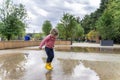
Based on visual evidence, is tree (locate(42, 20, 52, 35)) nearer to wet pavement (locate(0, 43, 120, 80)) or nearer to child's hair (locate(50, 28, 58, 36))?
wet pavement (locate(0, 43, 120, 80))

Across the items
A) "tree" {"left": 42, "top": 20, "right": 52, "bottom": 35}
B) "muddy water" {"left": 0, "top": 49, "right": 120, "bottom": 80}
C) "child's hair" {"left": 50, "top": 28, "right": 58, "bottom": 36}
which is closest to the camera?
"muddy water" {"left": 0, "top": 49, "right": 120, "bottom": 80}

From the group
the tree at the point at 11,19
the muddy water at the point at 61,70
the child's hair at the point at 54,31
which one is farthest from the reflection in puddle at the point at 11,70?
the tree at the point at 11,19

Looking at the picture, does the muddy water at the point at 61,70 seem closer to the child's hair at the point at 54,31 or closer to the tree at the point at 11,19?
the child's hair at the point at 54,31

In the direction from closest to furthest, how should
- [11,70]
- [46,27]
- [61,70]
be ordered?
[11,70] → [61,70] → [46,27]

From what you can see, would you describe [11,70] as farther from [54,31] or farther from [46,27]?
[46,27]

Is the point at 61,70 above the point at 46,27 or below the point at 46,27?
below

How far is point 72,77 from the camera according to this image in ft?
25.6

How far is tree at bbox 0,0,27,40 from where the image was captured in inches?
1482

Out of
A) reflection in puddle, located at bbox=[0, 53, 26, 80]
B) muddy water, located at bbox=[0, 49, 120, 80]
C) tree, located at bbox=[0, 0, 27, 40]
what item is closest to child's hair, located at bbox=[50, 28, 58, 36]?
muddy water, located at bbox=[0, 49, 120, 80]

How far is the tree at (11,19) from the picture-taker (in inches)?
1482

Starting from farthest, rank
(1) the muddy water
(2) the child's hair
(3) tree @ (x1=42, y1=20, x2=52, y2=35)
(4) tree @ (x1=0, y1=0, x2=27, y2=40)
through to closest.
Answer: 1. (3) tree @ (x1=42, y1=20, x2=52, y2=35)
2. (4) tree @ (x1=0, y1=0, x2=27, y2=40)
3. (2) the child's hair
4. (1) the muddy water

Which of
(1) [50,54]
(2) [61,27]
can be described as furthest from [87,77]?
(2) [61,27]

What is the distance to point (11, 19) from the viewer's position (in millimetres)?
37469

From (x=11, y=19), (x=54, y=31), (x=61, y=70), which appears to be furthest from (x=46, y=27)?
(x=61, y=70)
